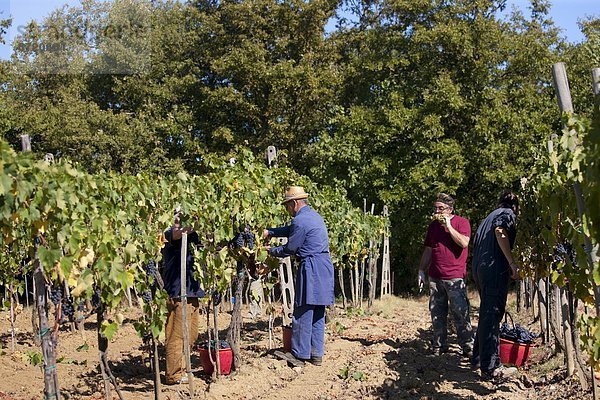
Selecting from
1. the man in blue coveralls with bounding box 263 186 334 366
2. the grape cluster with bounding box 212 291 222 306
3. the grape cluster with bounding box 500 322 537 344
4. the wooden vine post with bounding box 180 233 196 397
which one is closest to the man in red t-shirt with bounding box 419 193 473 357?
the grape cluster with bounding box 500 322 537 344

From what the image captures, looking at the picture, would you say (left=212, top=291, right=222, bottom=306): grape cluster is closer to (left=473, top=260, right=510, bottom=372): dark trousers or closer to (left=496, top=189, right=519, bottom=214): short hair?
(left=473, top=260, right=510, bottom=372): dark trousers

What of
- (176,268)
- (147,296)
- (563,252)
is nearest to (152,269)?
(147,296)

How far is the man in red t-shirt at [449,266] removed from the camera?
22.8 feet

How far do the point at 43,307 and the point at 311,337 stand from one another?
3.09 metres

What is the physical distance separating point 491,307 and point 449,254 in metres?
1.10

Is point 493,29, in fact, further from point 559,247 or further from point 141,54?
point 559,247

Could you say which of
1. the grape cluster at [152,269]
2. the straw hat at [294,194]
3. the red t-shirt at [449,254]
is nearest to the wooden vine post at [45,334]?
the grape cluster at [152,269]

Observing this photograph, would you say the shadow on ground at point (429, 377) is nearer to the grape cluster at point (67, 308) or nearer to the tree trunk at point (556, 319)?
the tree trunk at point (556, 319)

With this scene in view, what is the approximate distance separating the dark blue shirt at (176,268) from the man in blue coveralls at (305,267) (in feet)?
2.23

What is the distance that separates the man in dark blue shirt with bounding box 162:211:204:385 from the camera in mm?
6312

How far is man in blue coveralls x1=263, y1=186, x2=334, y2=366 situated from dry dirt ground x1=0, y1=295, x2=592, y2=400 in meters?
0.33

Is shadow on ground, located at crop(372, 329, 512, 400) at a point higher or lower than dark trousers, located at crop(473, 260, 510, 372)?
lower

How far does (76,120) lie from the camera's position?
768 inches

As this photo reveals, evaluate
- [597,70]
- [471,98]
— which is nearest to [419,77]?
[471,98]
